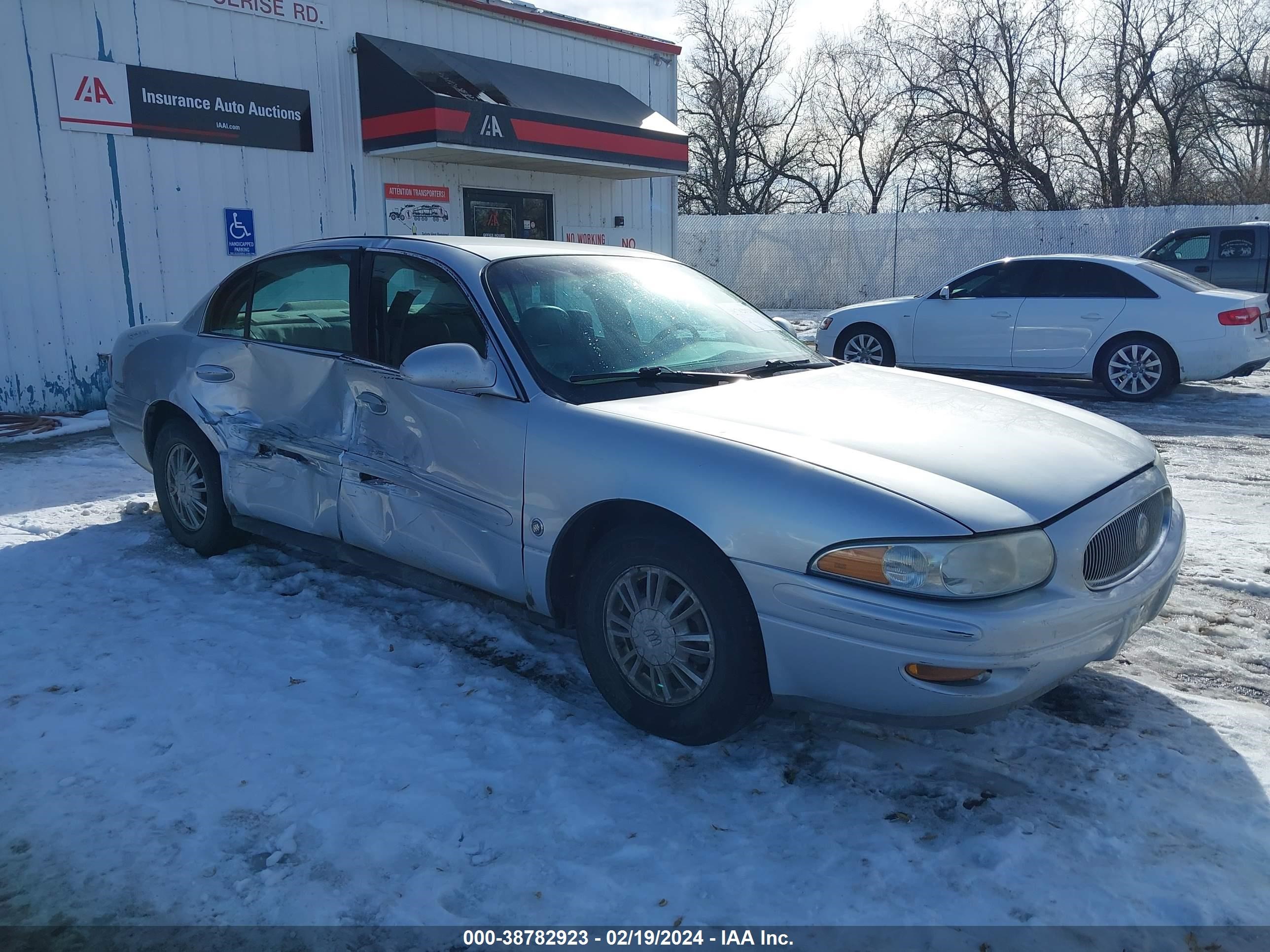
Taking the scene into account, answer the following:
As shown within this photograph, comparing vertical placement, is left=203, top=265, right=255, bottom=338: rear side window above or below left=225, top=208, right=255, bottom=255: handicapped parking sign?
below

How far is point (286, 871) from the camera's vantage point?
8.56 feet

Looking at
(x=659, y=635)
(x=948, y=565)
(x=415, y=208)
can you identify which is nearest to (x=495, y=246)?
(x=659, y=635)

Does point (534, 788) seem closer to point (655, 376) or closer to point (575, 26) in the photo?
point (655, 376)

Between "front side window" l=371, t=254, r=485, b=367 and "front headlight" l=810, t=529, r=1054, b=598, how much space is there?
1758mm

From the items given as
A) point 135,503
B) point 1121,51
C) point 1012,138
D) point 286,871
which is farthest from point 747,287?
point 286,871

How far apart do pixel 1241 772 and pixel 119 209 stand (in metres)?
10.7

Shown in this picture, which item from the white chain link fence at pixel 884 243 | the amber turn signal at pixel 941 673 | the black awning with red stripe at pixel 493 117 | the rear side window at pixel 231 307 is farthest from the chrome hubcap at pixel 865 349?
the white chain link fence at pixel 884 243

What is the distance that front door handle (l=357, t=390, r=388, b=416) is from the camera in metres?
4.03

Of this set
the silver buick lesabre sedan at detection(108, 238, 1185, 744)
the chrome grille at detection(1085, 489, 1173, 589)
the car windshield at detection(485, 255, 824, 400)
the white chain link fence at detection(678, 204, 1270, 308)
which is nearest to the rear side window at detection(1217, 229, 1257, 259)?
the white chain link fence at detection(678, 204, 1270, 308)

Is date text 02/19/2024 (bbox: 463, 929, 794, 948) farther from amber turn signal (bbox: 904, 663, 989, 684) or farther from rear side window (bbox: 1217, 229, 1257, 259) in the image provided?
rear side window (bbox: 1217, 229, 1257, 259)

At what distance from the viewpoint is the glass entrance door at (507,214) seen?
13359mm

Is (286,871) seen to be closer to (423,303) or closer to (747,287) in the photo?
(423,303)

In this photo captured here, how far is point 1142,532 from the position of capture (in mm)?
3232

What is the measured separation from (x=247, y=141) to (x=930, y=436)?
32.9ft
